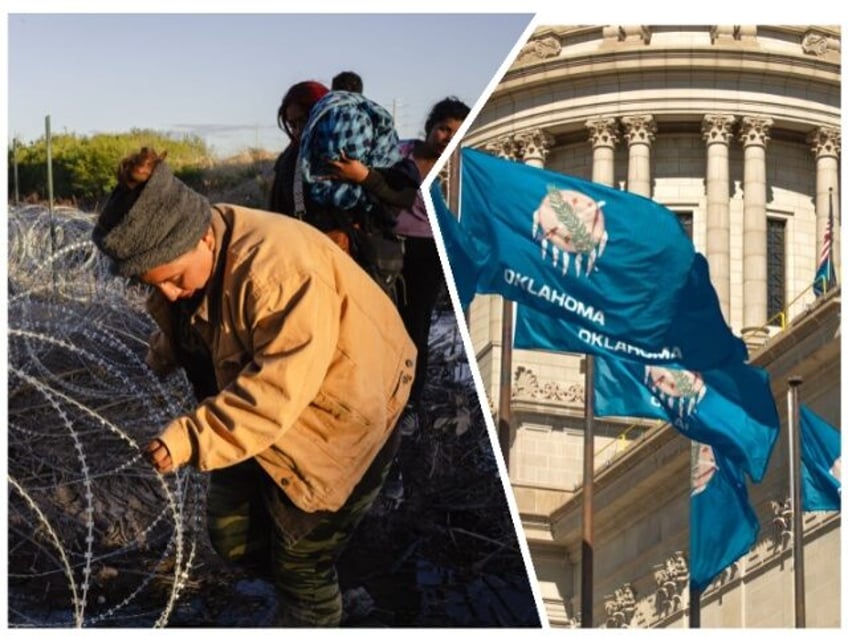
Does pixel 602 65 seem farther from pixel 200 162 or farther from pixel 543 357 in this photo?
pixel 200 162

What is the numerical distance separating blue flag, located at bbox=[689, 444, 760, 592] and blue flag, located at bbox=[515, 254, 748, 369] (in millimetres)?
1312

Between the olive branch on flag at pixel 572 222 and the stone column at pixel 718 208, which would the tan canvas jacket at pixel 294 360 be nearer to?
the olive branch on flag at pixel 572 222

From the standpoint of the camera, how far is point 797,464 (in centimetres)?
2198

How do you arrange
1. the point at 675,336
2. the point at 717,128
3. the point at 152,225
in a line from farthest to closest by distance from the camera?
the point at 717,128 < the point at 675,336 < the point at 152,225

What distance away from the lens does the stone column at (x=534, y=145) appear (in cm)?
2673

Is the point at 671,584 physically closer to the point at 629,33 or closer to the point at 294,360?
the point at 629,33

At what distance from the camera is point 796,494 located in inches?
859

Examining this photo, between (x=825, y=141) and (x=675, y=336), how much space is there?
5665 millimetres

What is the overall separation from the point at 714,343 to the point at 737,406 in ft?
2.00

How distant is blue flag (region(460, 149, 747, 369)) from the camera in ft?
66.6

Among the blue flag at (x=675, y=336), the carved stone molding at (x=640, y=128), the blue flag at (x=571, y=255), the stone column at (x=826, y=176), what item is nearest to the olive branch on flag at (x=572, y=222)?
the blue flag at (x=571, y=255)

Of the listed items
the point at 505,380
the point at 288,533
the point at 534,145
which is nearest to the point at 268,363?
the point at 288,533

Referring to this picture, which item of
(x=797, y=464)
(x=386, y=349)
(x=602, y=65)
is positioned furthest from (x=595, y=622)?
(x=386, y=349)

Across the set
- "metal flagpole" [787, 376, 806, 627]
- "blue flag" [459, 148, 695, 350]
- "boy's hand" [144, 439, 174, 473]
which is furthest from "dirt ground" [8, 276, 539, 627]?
"metal flagpole" [787, 376, 806, 627]
